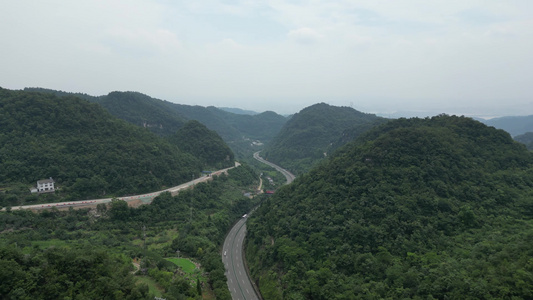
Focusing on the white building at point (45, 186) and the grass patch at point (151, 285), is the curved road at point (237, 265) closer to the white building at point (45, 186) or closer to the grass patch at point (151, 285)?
the grass patch at point (151, 285)

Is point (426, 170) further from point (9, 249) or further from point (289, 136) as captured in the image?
point (289, 136)

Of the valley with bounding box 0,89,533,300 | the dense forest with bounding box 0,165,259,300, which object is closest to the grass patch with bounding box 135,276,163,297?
the dense forest with bounding box 0,165,259,300

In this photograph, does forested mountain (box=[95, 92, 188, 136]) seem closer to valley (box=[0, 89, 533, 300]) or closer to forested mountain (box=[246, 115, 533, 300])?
valley (box=[0, 89, 533, 300])

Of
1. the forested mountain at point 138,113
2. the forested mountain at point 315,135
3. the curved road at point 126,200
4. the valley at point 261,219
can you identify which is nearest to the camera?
the valley at point 261,219

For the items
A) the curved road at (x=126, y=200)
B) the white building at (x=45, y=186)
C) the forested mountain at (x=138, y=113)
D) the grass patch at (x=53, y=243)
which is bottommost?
the grass patch at (x=53, y=243)

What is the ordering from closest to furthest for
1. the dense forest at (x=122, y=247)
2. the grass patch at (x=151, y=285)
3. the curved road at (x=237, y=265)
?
the dense forest at (x=122, y=247) < the grass patch at (x=151, y=285) < the curved road at (x=237, y=265)

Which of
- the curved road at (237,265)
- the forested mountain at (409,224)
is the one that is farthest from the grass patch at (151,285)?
the forested mountain at (409,224)
